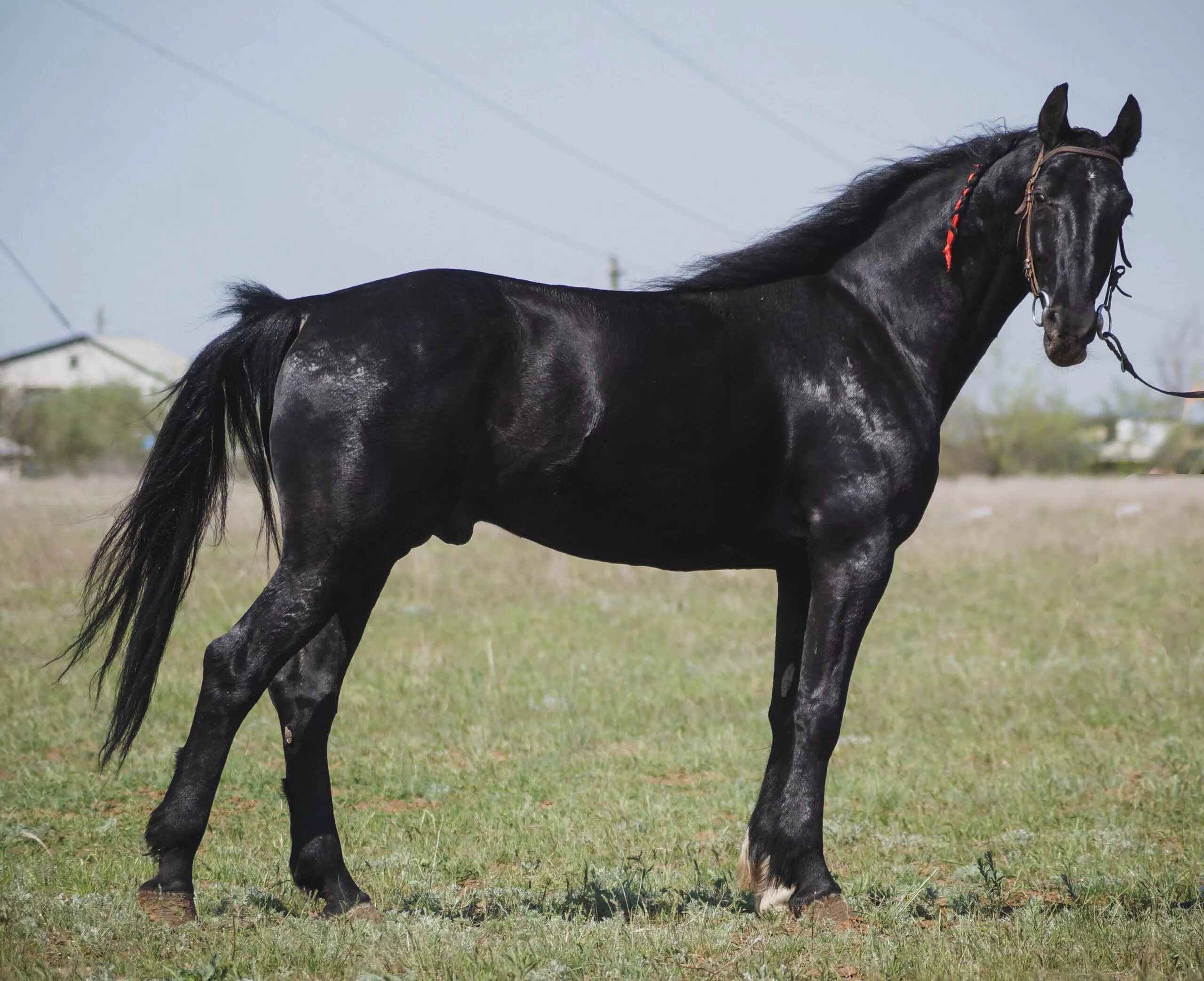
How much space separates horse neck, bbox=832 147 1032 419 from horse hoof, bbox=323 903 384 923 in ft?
9.42

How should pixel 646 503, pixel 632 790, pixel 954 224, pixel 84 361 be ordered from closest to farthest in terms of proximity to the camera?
1. pixel 646 503
2. pixel 954 224
3. pixel 632 790
4. pixel 84 361

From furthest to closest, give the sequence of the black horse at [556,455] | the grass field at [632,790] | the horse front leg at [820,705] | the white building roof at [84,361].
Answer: the white building roof at [84,361] < the horse front leg at [820,705] < the black horse at [556,455] < the grass field at [632,790]

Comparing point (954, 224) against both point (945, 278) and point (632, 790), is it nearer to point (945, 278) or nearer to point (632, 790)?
point (945, 278)

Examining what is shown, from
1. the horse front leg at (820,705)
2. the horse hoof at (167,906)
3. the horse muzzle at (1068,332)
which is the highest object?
the horse muzzle at (1068,332)

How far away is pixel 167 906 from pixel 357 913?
26.0 inches

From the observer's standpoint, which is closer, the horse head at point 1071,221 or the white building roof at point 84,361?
the horse head at point 1071,221

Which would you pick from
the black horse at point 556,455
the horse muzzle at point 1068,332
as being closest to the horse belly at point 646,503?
the black horse at point 556,455

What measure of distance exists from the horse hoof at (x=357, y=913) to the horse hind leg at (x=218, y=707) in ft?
1.70

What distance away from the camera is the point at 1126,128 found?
14.3ft

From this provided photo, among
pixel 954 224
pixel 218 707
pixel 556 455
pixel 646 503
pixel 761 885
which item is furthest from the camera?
pixel 954 224

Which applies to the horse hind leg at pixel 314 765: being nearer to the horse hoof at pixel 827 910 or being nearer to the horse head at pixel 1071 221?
the horse hoof at pixel 827 910

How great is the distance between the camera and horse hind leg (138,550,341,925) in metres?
3.78

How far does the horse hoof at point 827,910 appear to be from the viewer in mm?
4137

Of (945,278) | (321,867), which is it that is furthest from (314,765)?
(945,278)
